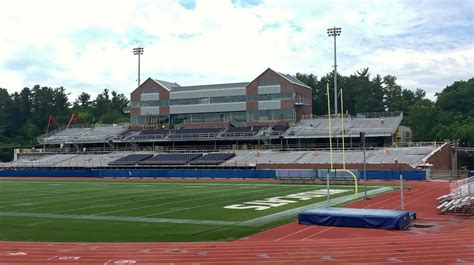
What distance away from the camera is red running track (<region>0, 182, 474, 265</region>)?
42.1ft

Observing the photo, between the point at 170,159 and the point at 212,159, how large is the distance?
6649 mm

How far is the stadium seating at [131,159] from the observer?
70525 millimetres

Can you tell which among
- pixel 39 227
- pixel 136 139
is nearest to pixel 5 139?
pixel 136 139

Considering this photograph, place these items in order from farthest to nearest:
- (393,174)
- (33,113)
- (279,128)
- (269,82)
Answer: (33,113), (269,82), (279,128), (393,174)

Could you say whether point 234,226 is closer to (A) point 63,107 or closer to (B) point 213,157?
(B) point 213,157

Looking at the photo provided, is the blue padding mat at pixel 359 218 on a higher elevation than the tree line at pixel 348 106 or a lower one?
lower

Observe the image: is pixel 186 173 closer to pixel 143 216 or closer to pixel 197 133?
pixel 197 133

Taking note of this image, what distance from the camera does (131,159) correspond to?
72062 millimetres

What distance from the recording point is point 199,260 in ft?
41.9

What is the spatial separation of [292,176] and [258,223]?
2903 cm

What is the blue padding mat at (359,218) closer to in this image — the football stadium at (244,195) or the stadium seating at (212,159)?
the football stadium at (244,195)

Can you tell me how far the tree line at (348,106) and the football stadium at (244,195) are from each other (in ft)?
32.1

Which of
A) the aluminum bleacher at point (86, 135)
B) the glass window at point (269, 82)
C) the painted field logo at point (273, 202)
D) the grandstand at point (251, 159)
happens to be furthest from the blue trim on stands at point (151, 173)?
the glass window at point (269, 82)

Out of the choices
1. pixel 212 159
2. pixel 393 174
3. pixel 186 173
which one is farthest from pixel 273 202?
pixel 212 159
